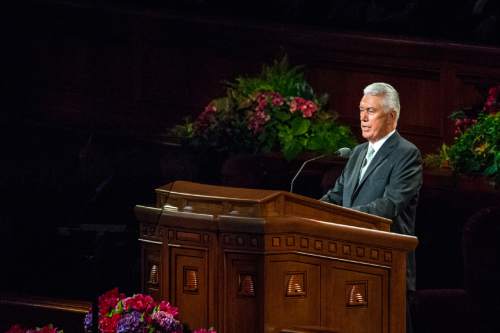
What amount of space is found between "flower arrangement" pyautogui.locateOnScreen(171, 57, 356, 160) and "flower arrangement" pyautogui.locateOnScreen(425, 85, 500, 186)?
0.60 m

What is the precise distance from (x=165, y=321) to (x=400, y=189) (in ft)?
3.96

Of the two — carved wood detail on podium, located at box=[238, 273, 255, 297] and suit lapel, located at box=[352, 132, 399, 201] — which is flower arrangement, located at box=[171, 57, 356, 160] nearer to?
suit lapel, located at box=[352, 132, 399, 201]

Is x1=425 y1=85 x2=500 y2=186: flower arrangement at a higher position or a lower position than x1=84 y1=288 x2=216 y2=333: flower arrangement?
higher

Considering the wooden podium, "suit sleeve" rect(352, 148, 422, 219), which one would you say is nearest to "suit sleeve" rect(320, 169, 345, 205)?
"suit sleeve" rect(352, 148, 422, 219)

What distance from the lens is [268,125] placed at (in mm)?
7105

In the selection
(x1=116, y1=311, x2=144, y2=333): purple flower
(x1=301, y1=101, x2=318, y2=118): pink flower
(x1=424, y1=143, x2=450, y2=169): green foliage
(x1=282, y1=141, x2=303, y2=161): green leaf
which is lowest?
(x1=116, y1=311, x2=144, y2=333): purple flower

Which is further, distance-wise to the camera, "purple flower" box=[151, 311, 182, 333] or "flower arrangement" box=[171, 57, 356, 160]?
"flower arrangement" box=[171, 57, 356, 160]

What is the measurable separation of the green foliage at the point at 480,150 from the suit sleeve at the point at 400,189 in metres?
1.55

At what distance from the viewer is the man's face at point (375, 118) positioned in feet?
16.2

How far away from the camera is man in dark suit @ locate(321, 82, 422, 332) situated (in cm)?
472

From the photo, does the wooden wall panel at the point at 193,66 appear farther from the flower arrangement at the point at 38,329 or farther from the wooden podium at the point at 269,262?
the flower arrangement at the point at 38,329

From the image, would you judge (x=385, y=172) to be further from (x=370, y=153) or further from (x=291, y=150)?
(x=291, y=150)

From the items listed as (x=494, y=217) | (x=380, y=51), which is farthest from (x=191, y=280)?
(x=380, y=51)

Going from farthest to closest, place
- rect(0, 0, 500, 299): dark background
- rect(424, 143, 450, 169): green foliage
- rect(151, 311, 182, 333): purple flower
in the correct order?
rect(0, 0, 500, 299): dark background, rect(424, 143, 450, 169): green foliage, rect(151, 311, 182, 333): purple flower
